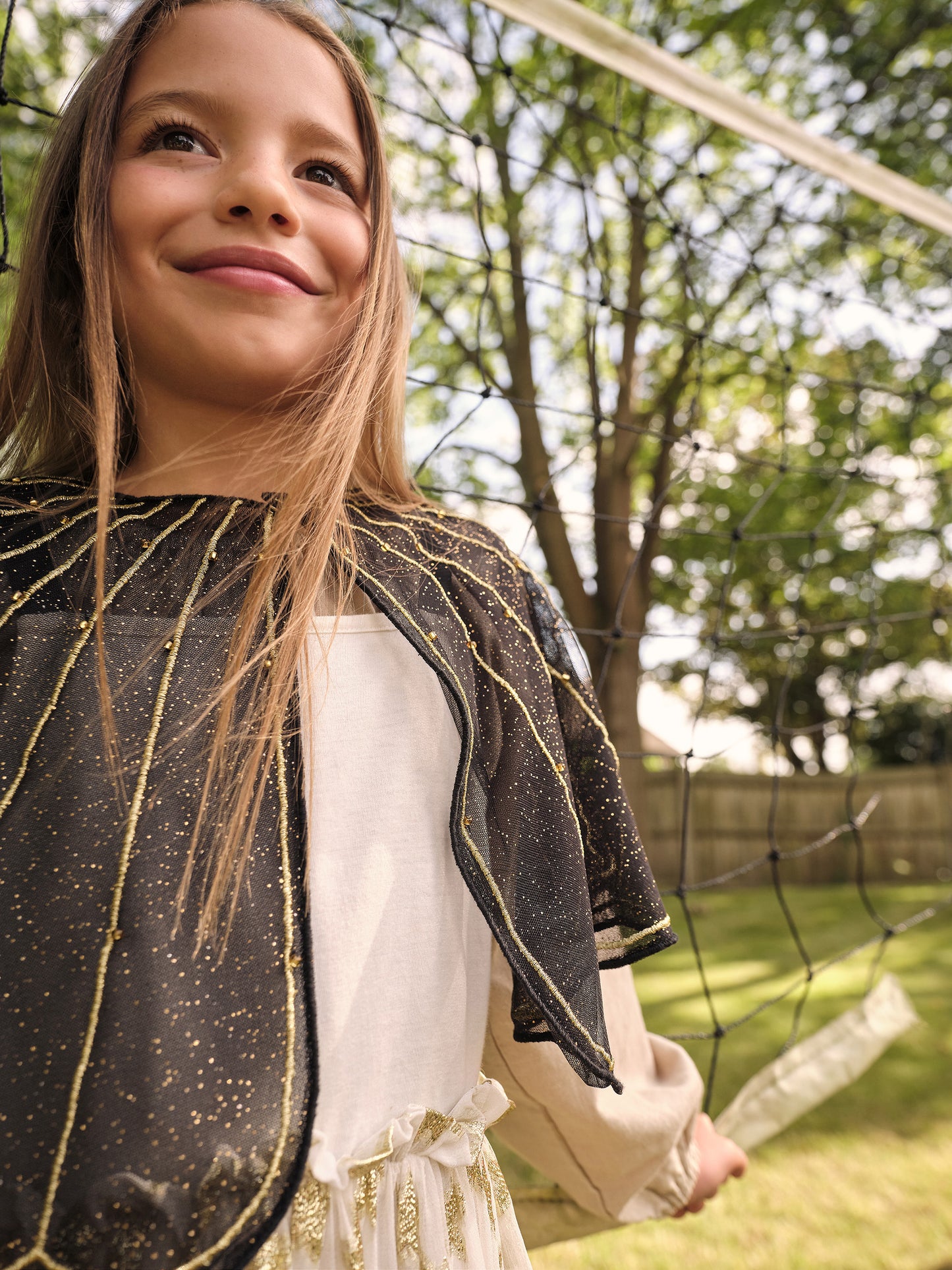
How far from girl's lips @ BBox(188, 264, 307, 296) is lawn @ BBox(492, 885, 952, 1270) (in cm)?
203

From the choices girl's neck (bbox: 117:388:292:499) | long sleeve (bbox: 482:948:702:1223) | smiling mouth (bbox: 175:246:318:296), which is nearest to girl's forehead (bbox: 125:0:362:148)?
smiling mouth (bbox: 175:246:318:296)

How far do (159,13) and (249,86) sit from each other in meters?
0.16

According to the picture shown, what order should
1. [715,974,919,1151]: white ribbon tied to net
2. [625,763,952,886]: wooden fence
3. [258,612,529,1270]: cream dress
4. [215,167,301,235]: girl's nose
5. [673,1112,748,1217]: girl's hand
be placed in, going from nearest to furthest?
[258,612,529,1270]: cream dress < [215,167,301,235]: girl's nose < [673,1112,748,1217]: girl's hand < [715,974,919,1151]: white ribbon tied to net < [625,763,952,886]: wooden fence

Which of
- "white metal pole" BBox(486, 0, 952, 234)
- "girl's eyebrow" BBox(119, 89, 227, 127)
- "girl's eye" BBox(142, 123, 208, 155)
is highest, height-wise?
"white metal pole" BBox(486, 0, 952, 234)

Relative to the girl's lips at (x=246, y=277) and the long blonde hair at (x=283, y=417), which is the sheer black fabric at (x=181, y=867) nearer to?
the long blonde hair at (x=283, y=417)

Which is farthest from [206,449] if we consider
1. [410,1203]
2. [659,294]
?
[659,294]

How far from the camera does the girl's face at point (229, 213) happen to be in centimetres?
77

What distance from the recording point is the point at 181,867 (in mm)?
607

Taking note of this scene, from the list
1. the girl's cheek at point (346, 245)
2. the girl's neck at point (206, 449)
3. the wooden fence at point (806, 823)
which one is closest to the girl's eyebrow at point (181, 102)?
the girl's cheek at point (346, 245)

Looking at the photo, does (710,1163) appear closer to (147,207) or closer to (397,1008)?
(397,1008)

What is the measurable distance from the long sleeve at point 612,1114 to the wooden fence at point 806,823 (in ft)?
20.0

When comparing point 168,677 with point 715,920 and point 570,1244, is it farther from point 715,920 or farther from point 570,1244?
point 715,920

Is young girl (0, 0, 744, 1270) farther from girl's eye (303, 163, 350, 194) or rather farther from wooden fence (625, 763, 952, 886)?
wooden fence (625, 763, 952, 886)

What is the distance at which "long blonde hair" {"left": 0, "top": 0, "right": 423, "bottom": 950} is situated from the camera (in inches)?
25.9
